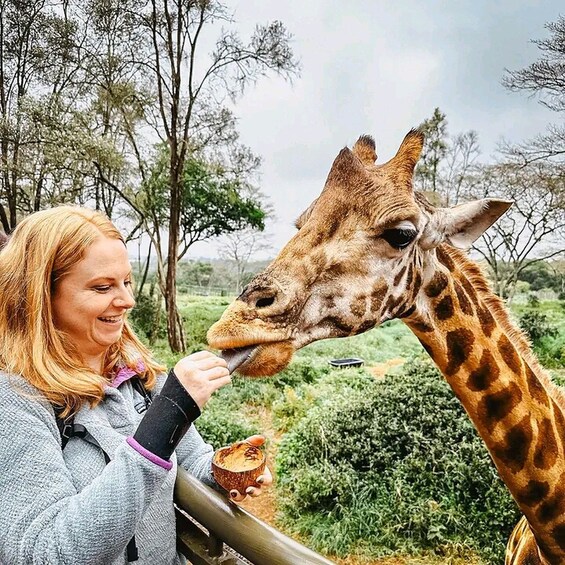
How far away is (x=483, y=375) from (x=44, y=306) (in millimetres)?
1471

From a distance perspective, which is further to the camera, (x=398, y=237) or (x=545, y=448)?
(x=545, y=448)

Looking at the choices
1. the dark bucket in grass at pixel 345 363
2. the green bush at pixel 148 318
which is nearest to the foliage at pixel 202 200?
the green bush at pixel 148 318

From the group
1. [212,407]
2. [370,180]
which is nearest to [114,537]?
[370,180]

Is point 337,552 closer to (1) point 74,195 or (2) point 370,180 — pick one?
(2) point 370,180

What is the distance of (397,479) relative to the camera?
171 inches

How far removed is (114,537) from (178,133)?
13.3 metres

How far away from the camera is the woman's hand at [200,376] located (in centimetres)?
102

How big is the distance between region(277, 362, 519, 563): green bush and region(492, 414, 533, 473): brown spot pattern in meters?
2.61

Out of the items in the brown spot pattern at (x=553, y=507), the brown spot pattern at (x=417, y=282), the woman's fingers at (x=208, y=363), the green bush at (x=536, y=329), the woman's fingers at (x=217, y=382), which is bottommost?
the green bush at (x=536, y=329)

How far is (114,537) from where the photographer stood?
2.98ft

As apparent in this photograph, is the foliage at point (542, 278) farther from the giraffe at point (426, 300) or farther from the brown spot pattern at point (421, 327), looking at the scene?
the brown spot pattern at point (421, 327)

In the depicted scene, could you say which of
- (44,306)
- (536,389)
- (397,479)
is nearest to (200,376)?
(44,306)

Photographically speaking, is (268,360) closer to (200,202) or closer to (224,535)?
(224,535)

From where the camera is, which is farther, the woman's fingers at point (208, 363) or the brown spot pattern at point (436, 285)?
the brown spot pattern at point (436, 285)
